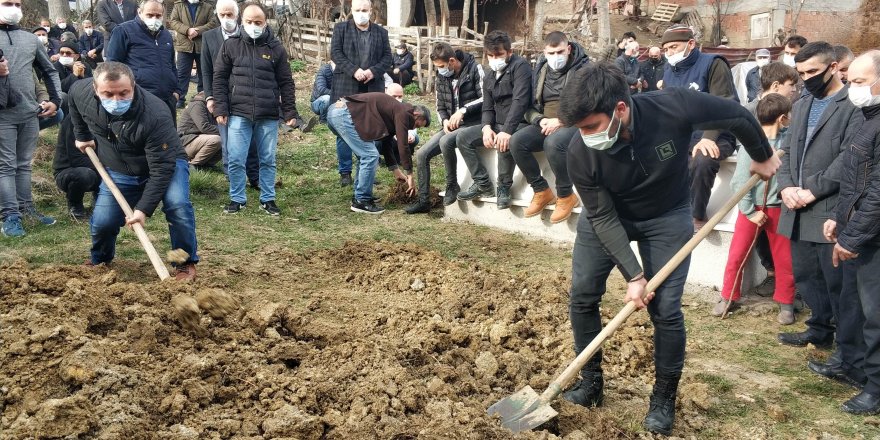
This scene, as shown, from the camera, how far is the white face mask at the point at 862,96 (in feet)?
13.2

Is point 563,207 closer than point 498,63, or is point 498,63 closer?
point 563,207

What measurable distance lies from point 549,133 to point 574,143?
11.2 ft

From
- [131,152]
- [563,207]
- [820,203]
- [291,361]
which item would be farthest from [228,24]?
[820,203]

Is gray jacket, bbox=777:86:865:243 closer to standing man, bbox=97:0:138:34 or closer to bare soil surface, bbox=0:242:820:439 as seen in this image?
bare soil surface, bbox=0:242:820:439

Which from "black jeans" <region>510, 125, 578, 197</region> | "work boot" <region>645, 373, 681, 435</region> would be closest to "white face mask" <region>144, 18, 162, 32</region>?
"black jeans" <region>510, 125, 578, 197</region>

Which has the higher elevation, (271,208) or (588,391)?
(271,208)

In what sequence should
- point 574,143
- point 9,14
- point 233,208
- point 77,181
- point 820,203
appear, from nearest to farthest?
point 574,143 → point 820,203 → point 9,14 → point 77,181 → point 233,208

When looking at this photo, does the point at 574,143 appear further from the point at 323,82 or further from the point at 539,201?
the point at 323,82

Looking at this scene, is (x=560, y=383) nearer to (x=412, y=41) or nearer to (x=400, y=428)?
(x=400, y=428)

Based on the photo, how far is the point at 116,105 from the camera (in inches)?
206

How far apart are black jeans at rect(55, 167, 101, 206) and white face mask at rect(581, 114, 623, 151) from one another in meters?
5.48

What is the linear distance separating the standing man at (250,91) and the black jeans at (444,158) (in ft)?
5.00

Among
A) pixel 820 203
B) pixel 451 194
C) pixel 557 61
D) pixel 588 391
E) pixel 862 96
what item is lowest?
pixel 588 391

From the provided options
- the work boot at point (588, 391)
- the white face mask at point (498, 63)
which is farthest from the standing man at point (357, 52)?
the work boot at point (588, 391)
